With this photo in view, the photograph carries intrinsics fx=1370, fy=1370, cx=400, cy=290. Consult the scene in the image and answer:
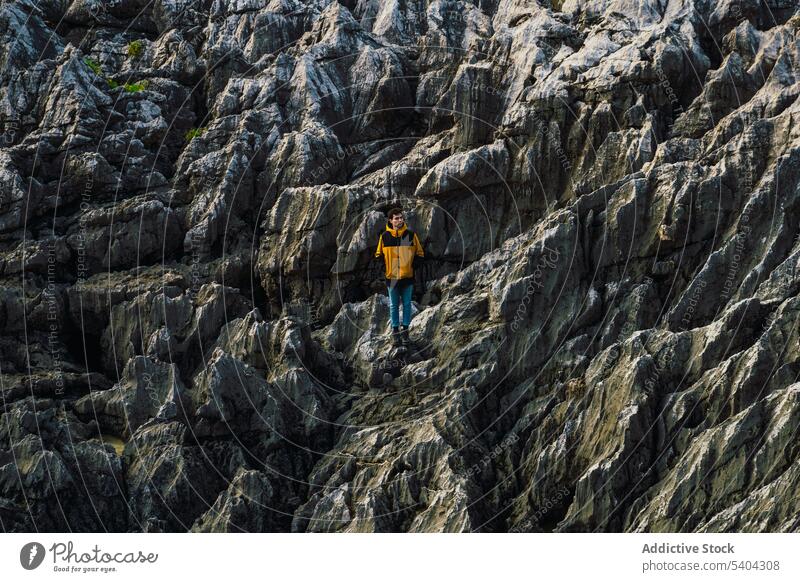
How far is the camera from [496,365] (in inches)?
2015

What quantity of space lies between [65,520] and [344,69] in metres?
24.7

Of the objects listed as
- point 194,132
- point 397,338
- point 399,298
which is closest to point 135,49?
point 194,132

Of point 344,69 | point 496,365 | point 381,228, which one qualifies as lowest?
point 496,365

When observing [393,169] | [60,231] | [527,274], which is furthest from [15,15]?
[527,274]

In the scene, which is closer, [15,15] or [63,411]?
[63,411]

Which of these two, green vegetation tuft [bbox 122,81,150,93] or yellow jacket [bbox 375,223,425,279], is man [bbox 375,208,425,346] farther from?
green vegetation tuft [bbox 122,81,150,93]

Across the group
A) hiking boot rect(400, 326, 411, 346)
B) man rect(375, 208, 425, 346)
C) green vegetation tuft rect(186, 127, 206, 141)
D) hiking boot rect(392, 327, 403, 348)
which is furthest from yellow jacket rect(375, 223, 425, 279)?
green vegetation tuft rect(186, 127, 206, 141)

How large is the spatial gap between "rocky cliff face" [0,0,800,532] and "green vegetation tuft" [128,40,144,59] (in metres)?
0.42

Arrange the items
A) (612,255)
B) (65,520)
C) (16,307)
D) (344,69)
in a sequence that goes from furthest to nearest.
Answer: (344,69), (16,307), (612,255), (65,520)

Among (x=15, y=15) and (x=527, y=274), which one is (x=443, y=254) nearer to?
(x=527, y=274)

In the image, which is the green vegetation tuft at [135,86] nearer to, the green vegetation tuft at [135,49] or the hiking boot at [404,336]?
the green vegetation tuft at [135,49]

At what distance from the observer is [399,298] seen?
5209 centimetres

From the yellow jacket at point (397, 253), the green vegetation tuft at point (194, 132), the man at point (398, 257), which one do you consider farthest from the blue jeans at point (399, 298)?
the green vegetation tuft at point (194, 132)

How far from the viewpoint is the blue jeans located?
166 feet
